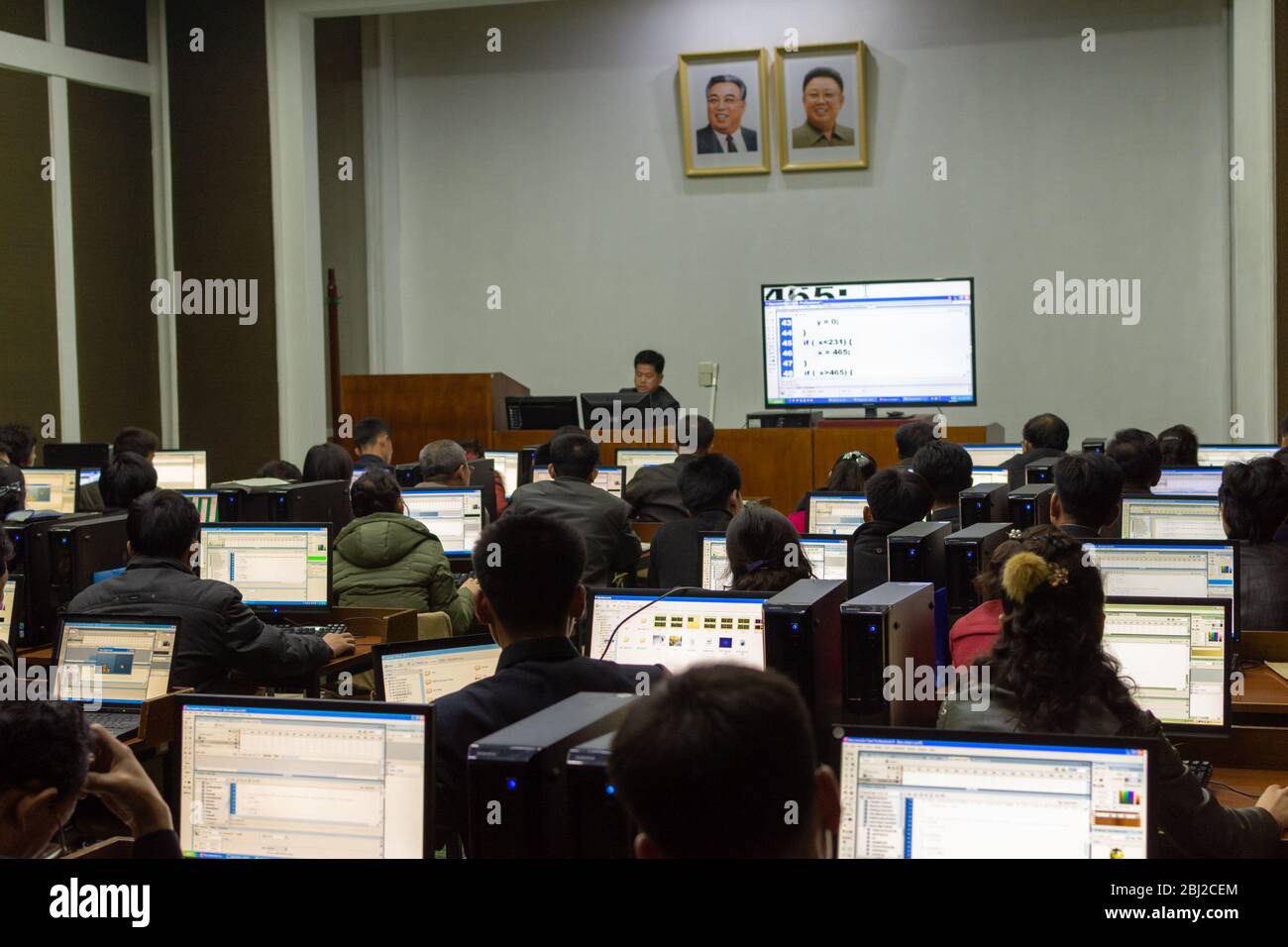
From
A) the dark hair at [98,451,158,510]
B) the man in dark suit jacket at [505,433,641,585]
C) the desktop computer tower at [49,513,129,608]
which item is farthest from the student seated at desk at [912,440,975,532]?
the dark hair at [98,451,158,510]

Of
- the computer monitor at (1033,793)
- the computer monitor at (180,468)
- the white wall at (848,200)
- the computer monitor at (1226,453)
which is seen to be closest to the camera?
the computer monitor at (1033,793)

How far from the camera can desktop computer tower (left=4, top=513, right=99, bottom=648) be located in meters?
5.15

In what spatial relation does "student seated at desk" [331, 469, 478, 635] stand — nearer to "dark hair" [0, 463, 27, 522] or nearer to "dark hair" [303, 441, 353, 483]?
"dark hair" [0, 463, 27, 522]

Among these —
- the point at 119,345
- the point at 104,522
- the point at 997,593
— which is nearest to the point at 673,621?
the point at 997,593

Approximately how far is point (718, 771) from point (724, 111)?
10.7m

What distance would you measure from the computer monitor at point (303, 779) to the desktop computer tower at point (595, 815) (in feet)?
1.96

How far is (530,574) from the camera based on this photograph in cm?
262

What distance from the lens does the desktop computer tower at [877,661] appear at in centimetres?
268

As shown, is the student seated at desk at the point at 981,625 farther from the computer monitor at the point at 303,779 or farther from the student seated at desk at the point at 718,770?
the student seated at desk at the point at 718,770

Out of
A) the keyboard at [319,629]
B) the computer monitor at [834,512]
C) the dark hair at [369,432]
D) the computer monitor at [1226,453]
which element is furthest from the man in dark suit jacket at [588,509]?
the computer monitor at [1226,453]

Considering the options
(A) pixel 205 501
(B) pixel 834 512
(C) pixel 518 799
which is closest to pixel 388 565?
(A) pixel 205 501

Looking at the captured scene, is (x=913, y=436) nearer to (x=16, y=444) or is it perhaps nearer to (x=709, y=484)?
(x=709, y=484)

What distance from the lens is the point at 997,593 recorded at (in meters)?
3.19
